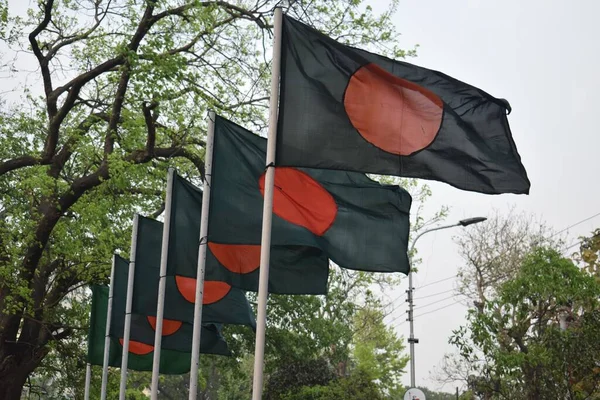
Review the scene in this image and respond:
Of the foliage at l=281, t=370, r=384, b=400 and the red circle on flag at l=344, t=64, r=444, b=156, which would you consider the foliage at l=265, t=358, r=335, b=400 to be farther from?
the red circle on flag at l=344, t=64, r=444, b=156

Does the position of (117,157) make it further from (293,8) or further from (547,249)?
(547,249)

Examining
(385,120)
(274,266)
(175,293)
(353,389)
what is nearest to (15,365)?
(175,293)

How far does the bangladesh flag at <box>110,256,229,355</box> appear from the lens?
15.7m

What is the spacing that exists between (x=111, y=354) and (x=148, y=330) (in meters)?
2.97

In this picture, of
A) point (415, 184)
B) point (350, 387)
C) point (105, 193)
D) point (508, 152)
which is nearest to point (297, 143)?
point (508, 152)

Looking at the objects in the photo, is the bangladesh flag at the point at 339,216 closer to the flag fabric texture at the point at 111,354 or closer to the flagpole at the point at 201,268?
the flagpole at the point at 201,268

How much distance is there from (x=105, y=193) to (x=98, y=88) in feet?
9.25

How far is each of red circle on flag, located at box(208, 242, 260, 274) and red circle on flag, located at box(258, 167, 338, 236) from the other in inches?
63.0

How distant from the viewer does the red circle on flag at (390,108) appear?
8406mm

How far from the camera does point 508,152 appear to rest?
827 centimetres

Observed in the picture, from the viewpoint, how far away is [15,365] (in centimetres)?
2397

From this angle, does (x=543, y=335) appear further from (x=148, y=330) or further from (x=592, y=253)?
(x=148, y=330)

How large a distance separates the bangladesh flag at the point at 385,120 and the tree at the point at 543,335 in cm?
1347

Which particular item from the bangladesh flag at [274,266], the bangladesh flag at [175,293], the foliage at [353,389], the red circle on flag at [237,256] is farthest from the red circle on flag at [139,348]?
the foliage at [353,389]
